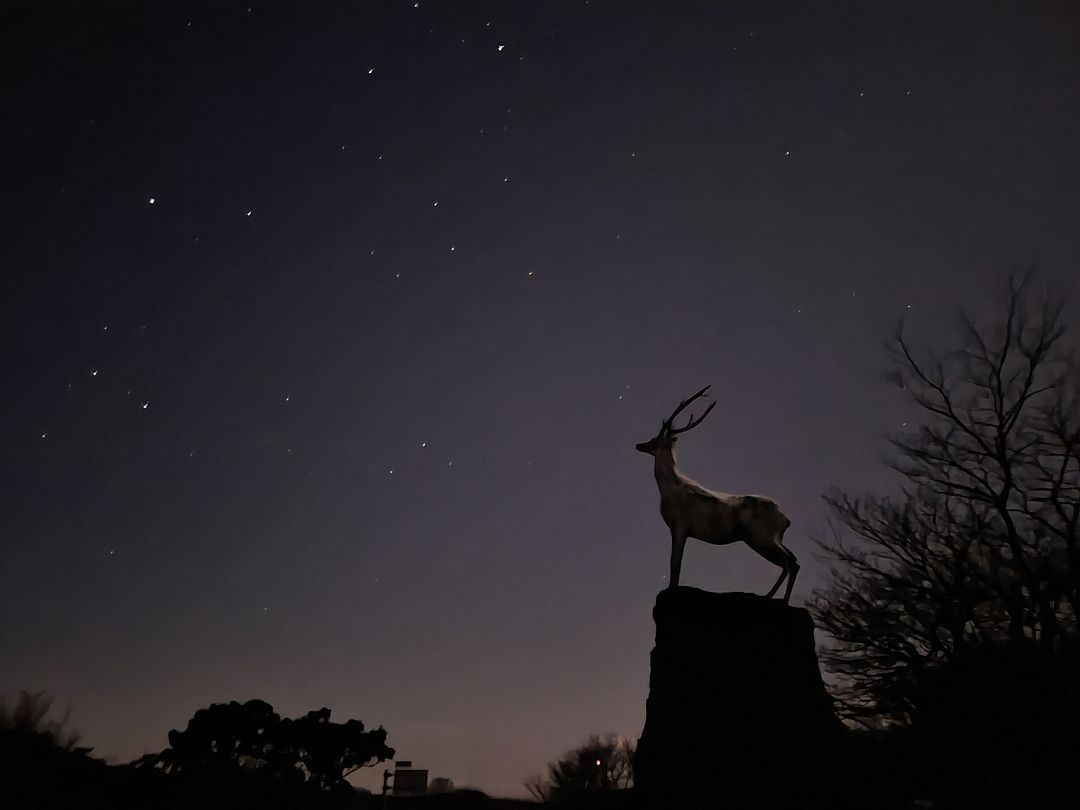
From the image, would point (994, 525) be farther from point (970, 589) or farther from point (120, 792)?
point (120, 792)

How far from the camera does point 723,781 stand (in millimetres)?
9883

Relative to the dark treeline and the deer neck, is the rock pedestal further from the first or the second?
the dark treeline

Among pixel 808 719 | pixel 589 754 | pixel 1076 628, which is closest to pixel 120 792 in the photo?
pixel 808 719

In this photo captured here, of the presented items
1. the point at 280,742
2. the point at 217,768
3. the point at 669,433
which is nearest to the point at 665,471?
the point at 669,433

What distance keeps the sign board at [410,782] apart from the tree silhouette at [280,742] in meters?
2.69

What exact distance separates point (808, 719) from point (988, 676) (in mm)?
4750

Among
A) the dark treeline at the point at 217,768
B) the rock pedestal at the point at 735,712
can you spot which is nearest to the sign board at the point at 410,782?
Answer: the dark treeline at the point at 217,768

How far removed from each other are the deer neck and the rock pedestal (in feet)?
4.74

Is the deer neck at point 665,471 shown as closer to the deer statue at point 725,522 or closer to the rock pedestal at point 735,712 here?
the deer statue at point 725,522

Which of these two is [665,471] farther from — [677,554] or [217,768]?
[217,768]

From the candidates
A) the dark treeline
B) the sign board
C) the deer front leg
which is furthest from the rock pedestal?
the sign board

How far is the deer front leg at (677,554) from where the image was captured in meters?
11.3

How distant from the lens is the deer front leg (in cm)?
1127

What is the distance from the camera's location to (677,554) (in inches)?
444
